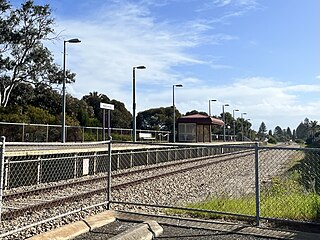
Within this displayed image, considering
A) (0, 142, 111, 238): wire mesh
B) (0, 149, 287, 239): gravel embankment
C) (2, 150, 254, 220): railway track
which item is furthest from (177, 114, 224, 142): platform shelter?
(2, 150, 254, 220): railway track

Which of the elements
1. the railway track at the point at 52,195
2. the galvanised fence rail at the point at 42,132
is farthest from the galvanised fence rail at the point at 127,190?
the galvanised fence rail at the point at 42,132

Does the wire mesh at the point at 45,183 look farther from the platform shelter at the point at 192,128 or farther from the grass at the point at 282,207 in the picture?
the platform shelter at the point at 192,128

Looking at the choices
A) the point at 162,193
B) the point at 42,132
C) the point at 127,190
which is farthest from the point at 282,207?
the point at 42,132

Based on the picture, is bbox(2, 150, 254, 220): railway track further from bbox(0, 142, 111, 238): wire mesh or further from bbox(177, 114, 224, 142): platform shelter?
bbox(177, 114, 224, 142): platform shelter

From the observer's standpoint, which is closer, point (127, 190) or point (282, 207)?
point (282, 207)

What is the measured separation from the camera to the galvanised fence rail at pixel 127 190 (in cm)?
743

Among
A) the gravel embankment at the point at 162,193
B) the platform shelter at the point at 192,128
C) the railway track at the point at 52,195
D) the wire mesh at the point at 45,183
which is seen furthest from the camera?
the platform shelter at the point at 192,128

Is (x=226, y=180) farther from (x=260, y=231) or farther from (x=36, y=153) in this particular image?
(x=260, y=231)

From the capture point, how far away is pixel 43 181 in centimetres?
1453

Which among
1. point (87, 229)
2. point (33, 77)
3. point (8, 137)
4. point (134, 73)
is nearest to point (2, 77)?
point (33, 77)

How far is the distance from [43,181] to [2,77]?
83.8 ft

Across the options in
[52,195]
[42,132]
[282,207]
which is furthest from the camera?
[42,132]

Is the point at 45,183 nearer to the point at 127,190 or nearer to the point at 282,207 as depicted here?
the point at 127,190

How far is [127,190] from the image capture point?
13438 mm
